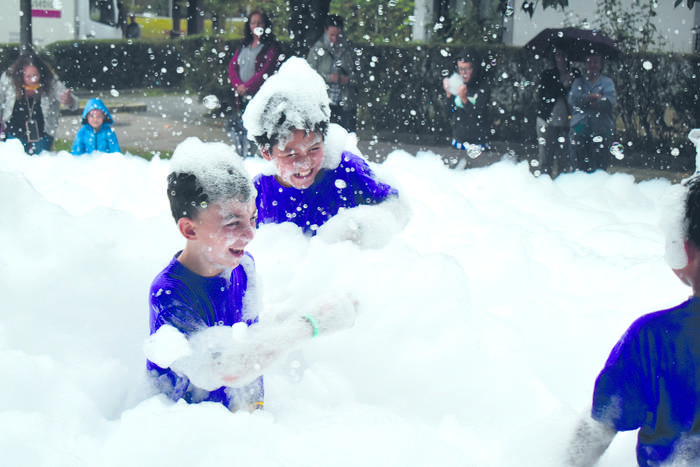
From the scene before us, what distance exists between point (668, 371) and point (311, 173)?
182 cm

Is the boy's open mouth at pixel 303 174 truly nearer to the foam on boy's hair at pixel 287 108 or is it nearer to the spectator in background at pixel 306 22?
the foam on boy's hair at pixel 287 108

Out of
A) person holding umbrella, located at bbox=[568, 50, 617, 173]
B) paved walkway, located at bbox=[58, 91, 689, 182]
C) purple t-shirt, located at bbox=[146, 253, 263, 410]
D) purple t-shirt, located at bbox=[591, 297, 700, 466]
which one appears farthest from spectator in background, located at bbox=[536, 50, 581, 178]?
purple t-shirt, located at bbox=[591, 297, 700, 466]

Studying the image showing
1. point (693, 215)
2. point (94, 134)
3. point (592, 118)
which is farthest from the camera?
point (592, 118)

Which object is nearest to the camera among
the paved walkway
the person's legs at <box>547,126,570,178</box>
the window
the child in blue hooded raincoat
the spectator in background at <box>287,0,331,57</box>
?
the child in blue hooded raincoat

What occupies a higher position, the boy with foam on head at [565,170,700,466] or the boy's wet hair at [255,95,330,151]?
the boy's wet hair at [255,95,330,151]

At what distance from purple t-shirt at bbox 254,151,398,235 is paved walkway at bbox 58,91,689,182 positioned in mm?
4159

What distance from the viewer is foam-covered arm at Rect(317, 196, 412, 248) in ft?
11.0

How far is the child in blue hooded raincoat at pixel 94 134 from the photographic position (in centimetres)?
686

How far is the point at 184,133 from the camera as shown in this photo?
12.1 meters

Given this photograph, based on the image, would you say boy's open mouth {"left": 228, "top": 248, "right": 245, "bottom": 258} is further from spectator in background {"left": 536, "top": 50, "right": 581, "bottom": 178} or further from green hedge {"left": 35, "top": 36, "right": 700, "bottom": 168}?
green hedge {"left": 35, "top": 36, "right": 700, "bottom": 168}

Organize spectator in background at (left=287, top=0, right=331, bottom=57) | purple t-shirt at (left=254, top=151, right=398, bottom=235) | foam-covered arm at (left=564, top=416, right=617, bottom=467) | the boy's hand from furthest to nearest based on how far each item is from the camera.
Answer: spectator in background at (left=287, top=0, right=331, bottom=57)
purple t-shirt at (left=254, top=151, right=398, bottom=235)
the boy's hand
foam-covered arm at (left=564, top=416, right=617, bottom=467)

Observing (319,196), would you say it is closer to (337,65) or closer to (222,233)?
(222,233)

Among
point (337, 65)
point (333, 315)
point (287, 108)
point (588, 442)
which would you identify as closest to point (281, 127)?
point (287, 108)

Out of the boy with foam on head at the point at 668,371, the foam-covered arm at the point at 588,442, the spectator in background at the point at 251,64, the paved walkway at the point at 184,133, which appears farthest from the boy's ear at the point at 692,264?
the spectator in background at the point at 251,64
